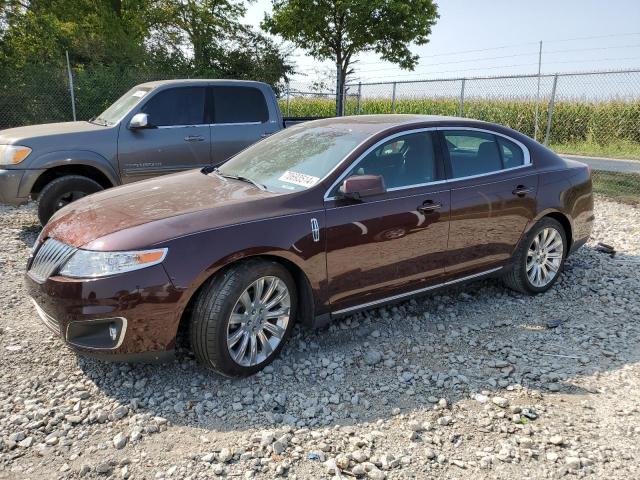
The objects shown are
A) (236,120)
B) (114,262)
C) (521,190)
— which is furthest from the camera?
(236,120)

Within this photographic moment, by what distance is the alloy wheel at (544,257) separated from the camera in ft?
16.0

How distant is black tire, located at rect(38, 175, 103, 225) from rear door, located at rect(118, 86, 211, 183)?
0.47m

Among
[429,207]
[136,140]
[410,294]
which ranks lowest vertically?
[410,294]

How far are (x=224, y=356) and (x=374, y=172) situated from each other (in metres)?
1.69

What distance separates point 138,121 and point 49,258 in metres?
3.82

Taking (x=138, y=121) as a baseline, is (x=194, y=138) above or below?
below

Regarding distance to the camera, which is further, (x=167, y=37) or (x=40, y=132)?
(x=167, y=37)

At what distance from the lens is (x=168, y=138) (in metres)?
7.04

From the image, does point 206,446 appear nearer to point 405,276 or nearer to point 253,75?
point 405,276

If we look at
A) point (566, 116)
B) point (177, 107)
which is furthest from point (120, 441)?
point (566, 116)

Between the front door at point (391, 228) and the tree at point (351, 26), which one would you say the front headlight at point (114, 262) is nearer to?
the front door at point (391, 228)

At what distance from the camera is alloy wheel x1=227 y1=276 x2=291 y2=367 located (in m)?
3.33

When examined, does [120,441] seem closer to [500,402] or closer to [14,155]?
[500,402]

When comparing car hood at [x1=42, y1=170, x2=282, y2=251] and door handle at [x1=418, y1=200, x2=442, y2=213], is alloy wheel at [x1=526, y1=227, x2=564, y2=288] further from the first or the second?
car hood at [x1=42, y1=170, x2=282, y2=251]
